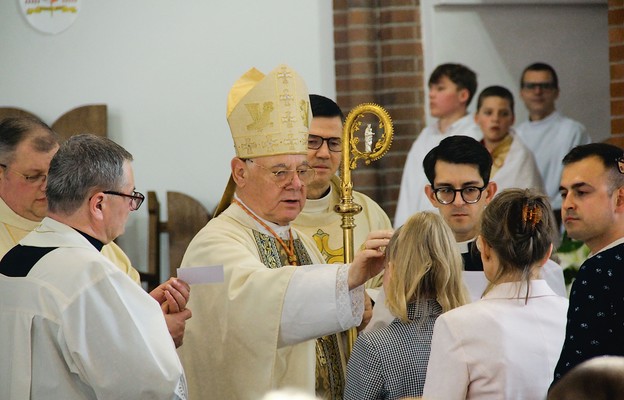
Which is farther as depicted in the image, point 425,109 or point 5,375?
point 425,109

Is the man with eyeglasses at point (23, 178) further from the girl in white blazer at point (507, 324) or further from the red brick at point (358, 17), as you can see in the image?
Answer: the red brick at point (358, 17)

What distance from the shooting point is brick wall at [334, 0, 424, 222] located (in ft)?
25.3

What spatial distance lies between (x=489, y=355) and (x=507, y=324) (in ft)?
0.37

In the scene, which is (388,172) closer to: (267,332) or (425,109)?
(425,109)

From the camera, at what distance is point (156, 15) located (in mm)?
7922

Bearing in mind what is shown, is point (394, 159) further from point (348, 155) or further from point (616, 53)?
point (348, 155)

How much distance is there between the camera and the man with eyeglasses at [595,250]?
318 centimetres

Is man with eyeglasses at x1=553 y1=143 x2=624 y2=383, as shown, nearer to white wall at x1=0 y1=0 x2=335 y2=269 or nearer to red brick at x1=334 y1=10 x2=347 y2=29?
red brick at x1=334 y1=10 x2=347 y2=29

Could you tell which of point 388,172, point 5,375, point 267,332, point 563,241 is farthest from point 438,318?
point 388,172

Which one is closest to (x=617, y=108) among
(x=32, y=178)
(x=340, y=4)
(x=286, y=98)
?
(x=340, y=4)

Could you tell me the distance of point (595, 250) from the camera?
12.6 ft

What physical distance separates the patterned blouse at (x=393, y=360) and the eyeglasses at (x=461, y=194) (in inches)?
49.9

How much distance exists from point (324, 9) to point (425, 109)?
3.25ft

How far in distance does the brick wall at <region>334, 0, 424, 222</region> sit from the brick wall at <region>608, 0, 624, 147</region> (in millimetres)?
1462
